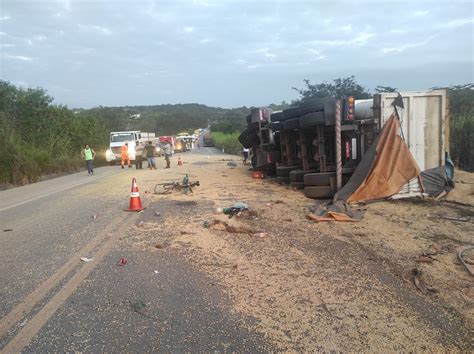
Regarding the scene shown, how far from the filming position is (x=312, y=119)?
35.4 ft

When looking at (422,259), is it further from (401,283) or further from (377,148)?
(377,148)

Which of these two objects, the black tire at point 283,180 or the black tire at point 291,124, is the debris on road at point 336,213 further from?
the black tire at point 283,180

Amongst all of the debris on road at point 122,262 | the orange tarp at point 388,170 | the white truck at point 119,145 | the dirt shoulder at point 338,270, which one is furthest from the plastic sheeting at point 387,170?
the white truck at point 119,145

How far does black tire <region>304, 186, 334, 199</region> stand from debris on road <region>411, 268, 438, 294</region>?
17.7ft

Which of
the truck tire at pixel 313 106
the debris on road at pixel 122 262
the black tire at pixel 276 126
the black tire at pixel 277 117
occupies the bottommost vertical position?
the debris on road at pixel 122 262

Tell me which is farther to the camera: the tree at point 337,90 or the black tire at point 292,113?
the tree at point 337,90

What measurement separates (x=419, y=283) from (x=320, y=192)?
233 inches

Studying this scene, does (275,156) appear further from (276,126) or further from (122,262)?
(122,262)

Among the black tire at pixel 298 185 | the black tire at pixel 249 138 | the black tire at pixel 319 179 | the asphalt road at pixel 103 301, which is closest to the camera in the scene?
the asphalt road at pixel 103 301

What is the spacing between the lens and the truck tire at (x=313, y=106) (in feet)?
35.7

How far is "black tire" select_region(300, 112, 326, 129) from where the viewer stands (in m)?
10.7

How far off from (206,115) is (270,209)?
165544 mm

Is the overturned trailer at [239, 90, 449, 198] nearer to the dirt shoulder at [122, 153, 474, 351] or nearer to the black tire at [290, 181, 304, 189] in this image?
the black tire at [290, 181, 304, 189]

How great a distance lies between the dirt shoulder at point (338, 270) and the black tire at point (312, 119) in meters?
2.34
